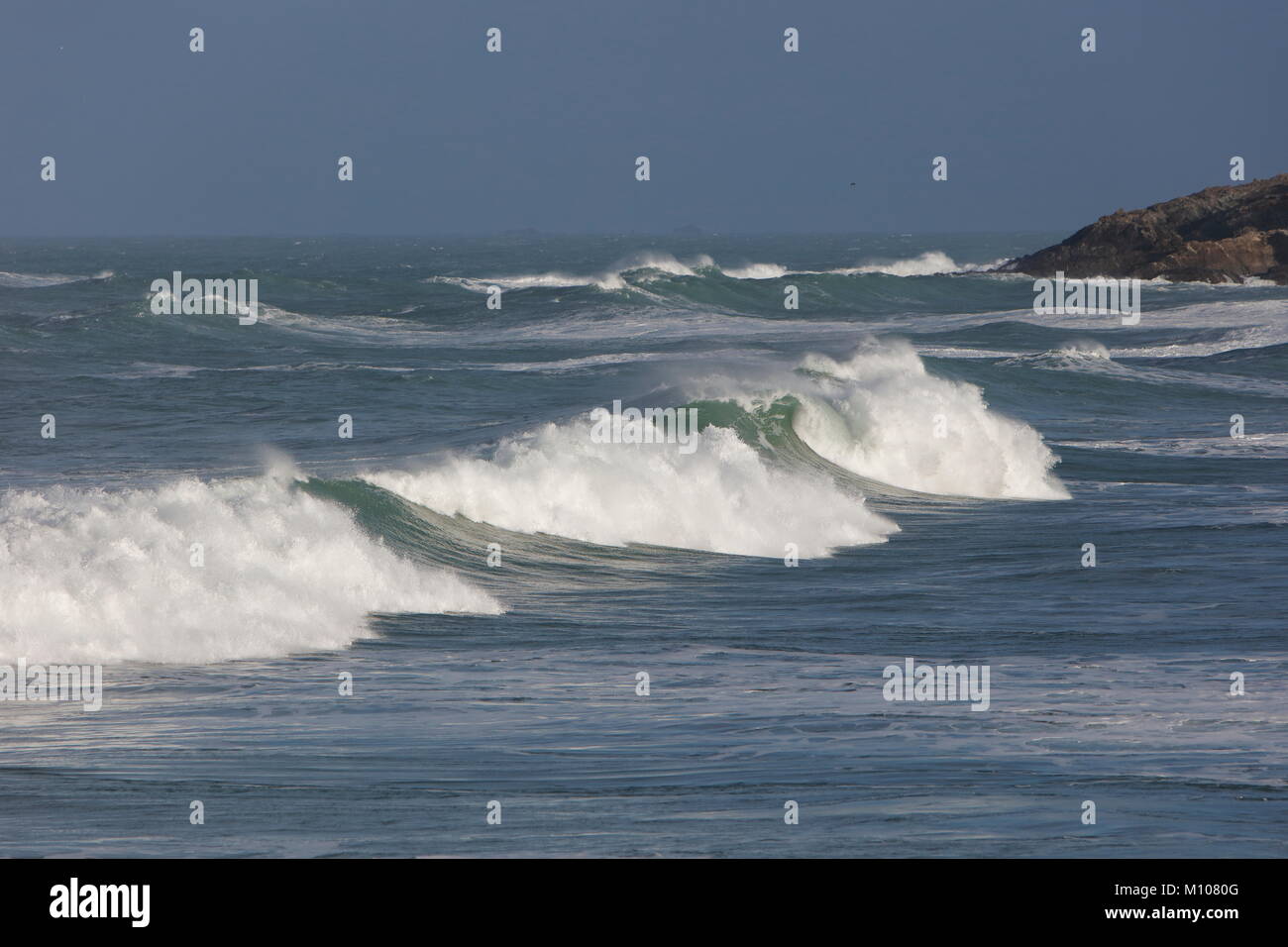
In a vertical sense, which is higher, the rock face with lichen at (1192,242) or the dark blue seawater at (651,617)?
the rock face with lichen at (1192,242)

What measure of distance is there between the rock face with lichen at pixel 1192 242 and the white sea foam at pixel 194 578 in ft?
178

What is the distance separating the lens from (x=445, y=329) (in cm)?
4788

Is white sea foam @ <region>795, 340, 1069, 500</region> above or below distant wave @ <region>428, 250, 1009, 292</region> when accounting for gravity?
below

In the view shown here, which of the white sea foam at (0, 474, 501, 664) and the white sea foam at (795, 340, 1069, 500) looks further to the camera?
the white sea foam at (795, 340, 1069, 500)

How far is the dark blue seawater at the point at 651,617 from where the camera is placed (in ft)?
24.1

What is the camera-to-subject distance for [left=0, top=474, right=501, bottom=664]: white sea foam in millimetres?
11047

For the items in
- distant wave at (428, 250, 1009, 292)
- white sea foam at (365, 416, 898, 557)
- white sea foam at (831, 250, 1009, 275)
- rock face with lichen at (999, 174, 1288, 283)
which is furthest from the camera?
white sea foam at (831, 250, 1009, 275)

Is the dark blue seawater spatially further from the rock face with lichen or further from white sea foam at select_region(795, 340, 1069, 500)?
the rock face with lichen

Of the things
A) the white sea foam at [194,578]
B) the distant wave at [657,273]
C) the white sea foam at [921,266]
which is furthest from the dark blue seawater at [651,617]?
the white sea foam at [921,266]

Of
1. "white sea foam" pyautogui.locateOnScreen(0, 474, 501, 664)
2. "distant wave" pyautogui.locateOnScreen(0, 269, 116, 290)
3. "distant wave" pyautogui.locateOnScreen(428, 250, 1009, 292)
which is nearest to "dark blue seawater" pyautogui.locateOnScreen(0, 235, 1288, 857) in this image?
"white sea foam" pyautogui.locateOnScreen(0, 474, 501, 664)

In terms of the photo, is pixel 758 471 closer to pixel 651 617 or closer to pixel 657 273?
pixel 651 617

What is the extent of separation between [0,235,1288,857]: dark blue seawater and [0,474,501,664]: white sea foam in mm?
35

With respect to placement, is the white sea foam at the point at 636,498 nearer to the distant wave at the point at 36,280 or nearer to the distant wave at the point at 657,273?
the distant wave at the point at 657,273
